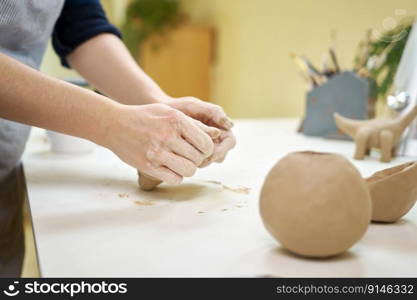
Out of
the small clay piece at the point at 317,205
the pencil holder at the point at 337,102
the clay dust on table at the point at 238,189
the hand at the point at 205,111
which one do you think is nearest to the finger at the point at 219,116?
the hand at the point at 205,111

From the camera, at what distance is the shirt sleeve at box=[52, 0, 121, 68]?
0.99m

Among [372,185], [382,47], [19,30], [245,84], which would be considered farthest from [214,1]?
[372,185]

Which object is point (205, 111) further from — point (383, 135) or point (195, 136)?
point (383, 135)

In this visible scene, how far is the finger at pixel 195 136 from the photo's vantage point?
1.98 feet

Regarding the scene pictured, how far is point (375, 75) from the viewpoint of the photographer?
119cm

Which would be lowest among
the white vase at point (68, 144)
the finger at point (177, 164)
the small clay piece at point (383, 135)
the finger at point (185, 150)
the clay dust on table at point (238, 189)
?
the white vase at point (68, 144)

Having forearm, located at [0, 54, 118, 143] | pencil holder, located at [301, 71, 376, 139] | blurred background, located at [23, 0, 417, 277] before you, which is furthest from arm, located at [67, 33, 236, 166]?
pencil holder, located at [301, 71, 376, 139]

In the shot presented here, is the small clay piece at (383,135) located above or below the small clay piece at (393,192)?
below

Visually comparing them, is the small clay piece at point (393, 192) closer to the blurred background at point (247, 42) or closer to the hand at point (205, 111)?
the hand at point (205, 111)

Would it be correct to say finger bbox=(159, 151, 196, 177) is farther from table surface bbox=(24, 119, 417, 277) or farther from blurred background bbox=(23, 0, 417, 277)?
blurred background bbox=(23, 0, 417, 277)

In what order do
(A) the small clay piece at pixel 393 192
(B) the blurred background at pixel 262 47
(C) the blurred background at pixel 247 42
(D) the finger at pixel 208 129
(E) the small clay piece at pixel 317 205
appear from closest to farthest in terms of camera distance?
(E) the small clay piece at pixel 317 205, (A) the small clay piece at pixel 393 192, (D) the finger at pixel 208 129, (B) the blurred background at pixel 262 47, (C) the blurred background at pixel 247 42

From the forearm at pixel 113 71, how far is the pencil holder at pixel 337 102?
1.77ft

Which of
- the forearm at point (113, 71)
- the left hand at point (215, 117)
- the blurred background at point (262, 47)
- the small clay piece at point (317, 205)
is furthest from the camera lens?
the blurred background at point (262, 47)

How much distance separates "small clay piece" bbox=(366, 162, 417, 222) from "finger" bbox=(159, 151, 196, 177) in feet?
0.73
